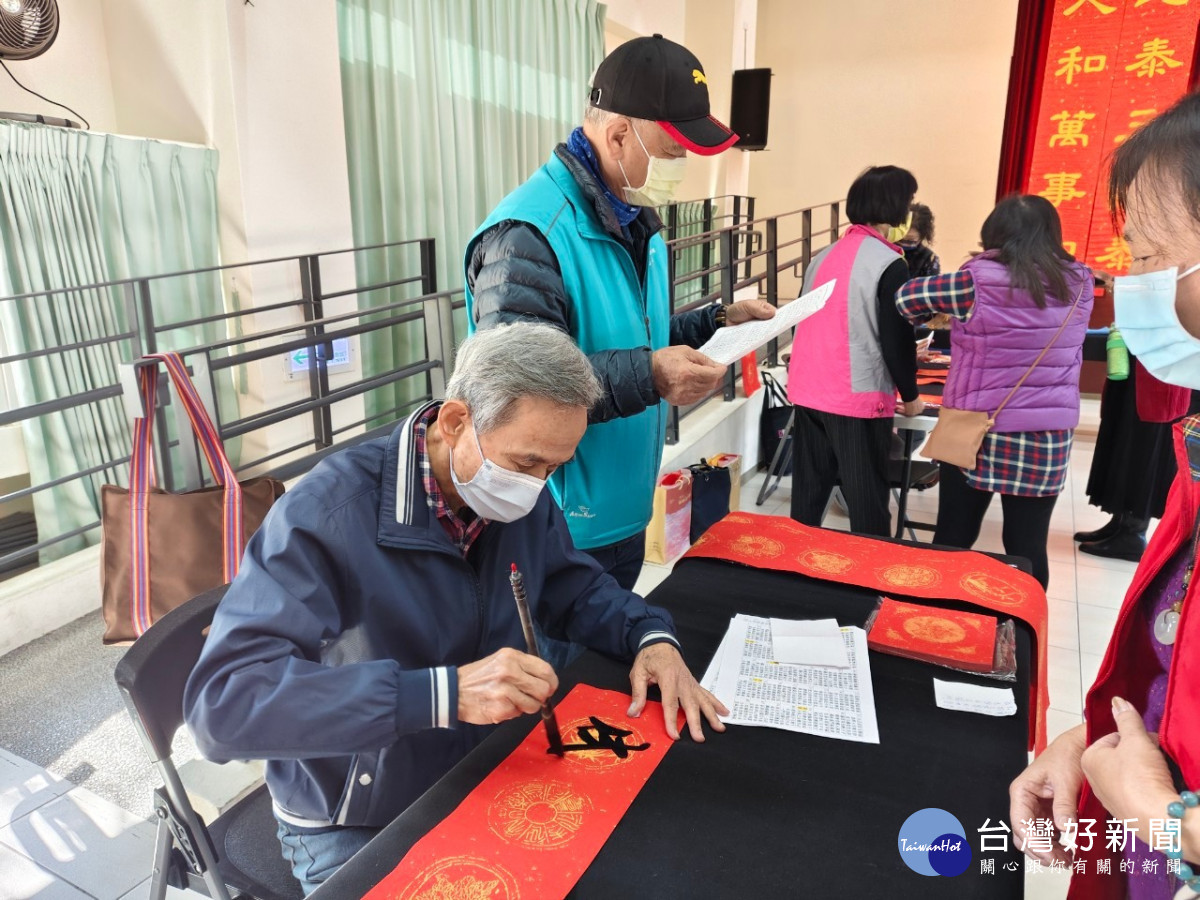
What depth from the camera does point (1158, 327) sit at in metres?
0.83

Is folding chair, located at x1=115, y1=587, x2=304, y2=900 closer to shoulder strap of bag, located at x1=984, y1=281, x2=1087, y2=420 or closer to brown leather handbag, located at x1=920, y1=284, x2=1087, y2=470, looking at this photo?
brown leather handbag, located at x1=920, y1=284, x2=1087, y2=470

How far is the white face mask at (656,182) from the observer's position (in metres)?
1.47

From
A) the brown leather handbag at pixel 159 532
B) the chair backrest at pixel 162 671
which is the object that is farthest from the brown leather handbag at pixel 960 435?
the chair backrest at pixel 162 671

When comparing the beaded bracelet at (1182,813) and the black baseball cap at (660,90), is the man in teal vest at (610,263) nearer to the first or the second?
the black baseball cap at (660,90)

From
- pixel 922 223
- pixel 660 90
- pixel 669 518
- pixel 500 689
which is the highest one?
pixel 660 90

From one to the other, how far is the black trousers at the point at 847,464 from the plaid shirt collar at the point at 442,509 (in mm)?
1672

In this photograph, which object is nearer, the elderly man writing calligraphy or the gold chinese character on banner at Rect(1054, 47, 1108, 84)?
the elderly man writing calligraphy

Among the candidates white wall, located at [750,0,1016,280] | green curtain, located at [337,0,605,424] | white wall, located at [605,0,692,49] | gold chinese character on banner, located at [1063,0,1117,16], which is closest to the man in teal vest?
green curtain, located at [337,0,605,424]

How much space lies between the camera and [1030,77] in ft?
20.0

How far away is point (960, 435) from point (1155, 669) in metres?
1.64

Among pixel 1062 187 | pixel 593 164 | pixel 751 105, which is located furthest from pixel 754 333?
pixel 751 105

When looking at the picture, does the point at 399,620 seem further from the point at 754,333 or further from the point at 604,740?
the point at 754,333

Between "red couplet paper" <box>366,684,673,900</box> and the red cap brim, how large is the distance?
38.4 inches

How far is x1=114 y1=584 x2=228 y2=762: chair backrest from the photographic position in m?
1.08
